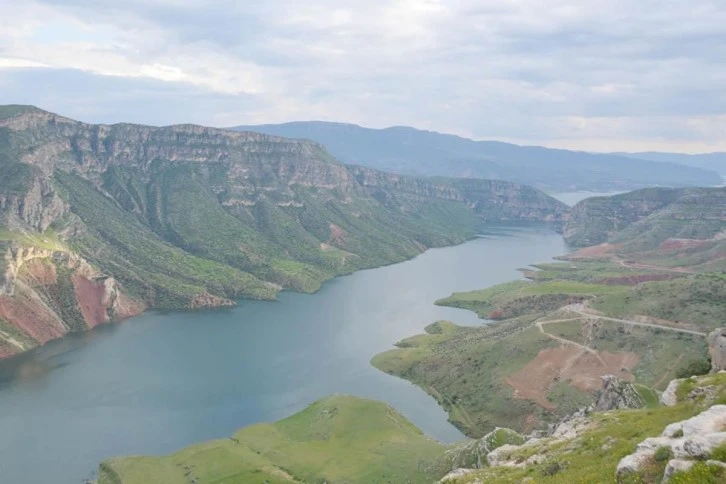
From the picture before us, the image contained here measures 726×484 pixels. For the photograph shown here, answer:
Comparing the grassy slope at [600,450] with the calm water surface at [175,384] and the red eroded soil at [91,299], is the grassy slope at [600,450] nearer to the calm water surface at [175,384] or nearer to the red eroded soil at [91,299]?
the calm water surface at [175,384]

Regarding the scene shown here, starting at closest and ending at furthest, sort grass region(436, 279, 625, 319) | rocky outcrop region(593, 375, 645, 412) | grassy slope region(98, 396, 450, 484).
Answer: rocky outcrop region(593, 375, 645, 412)
grassy slope region(98, 396, 450, 484)
grass region(436, 279, 625, 319)

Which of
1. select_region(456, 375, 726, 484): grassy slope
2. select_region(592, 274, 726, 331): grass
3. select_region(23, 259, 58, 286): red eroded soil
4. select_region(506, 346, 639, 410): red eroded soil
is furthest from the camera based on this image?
select_region(23, 259, 58, 286): red eroded soil

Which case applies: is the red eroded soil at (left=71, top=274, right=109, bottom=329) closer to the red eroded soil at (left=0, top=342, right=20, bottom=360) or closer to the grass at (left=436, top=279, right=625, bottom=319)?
the red eroded soil at (left=0, top=342, right=20, bottom=360)

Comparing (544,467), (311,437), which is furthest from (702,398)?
(311,437)

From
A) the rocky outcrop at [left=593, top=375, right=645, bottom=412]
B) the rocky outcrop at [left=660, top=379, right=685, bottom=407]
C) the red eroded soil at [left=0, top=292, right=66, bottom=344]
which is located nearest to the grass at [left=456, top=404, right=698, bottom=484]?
the rocky outcrop at [left=660, top=379, right=685, bottom=407]

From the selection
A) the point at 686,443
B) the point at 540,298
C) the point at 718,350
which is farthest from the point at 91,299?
the point at 686,443

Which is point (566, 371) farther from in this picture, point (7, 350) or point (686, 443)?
point (7, 350)

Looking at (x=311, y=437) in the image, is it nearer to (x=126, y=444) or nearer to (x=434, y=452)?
(x=434, y=452)

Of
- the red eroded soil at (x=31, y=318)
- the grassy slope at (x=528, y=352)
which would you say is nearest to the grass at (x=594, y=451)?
the grassy slope at (x=528, y=352)
